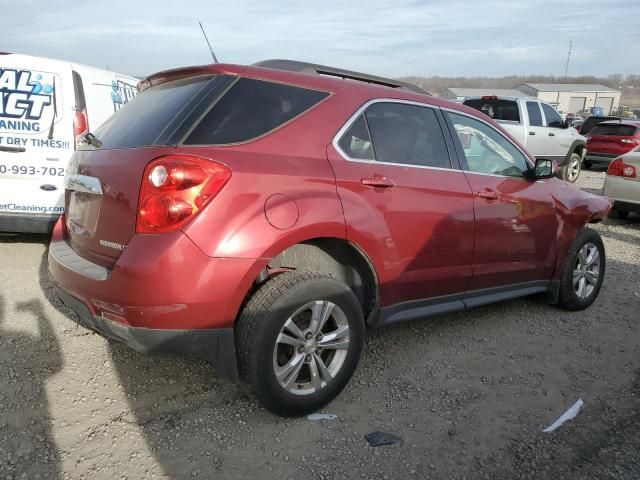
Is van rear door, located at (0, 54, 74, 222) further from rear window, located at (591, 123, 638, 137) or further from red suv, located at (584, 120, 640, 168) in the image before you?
rear window, located at (591, 123, 638, 137)

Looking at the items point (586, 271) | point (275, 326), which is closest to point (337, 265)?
point (275, 326)

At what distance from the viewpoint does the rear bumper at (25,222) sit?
189 inches

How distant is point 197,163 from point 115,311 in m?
0.78

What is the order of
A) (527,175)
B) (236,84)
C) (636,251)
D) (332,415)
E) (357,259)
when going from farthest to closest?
(636,251) → (527,175) → (357,259) → (332,415) → (236,84)

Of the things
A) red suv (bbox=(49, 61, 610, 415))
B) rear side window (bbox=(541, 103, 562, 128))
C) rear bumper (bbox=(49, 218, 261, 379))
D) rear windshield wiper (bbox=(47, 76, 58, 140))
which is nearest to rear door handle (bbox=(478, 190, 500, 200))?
red suv (bbox=(49, 61, 610, 415))

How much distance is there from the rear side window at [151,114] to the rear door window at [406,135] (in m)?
1.00

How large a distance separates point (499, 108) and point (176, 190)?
37.0 ft

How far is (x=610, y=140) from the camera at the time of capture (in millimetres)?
14766

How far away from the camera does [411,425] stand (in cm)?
277

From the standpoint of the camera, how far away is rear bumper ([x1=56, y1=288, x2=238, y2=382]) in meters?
2.41

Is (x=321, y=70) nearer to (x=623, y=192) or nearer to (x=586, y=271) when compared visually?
(x=586, y=271)

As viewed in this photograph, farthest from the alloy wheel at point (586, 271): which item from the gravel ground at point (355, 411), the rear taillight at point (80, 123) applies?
the rear taillight at point (80, 123)

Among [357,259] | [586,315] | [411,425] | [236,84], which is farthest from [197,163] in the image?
[586,315]

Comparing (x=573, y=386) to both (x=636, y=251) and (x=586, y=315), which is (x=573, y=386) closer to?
(x=586, y=315)
